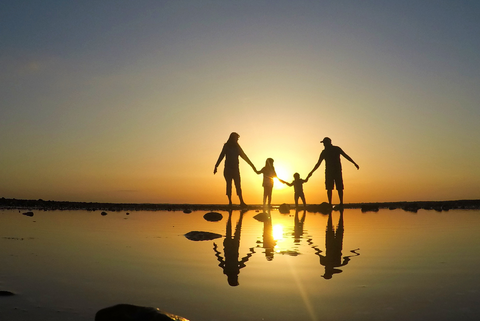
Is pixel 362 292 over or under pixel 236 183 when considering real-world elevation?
under

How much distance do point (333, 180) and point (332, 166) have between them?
2.14 ft

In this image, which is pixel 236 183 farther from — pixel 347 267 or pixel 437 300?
pixel 437 300

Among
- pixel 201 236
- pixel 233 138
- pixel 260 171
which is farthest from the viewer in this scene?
pixel 260 171

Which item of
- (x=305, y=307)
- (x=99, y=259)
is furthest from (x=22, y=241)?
(x=305, y=307)

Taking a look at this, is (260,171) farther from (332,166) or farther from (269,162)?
(332,166)

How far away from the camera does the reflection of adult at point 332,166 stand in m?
16.9

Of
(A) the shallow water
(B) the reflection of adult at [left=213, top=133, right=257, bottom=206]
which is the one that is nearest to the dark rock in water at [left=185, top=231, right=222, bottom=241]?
(A) the shallow water

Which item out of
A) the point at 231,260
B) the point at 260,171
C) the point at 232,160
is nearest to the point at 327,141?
the point at 260,171

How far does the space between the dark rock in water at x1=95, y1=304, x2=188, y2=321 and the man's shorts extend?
1512 centimetres

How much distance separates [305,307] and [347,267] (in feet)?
5.47

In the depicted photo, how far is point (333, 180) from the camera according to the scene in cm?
1698

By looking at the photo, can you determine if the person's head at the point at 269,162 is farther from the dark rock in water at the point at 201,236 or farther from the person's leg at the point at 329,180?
the dark rock in water at the point at 201,236

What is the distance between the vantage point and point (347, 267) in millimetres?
4320

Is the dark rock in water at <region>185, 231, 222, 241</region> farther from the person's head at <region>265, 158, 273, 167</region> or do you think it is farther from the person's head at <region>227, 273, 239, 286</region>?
the person's head at <region>265, 158, 273, 167</region>
